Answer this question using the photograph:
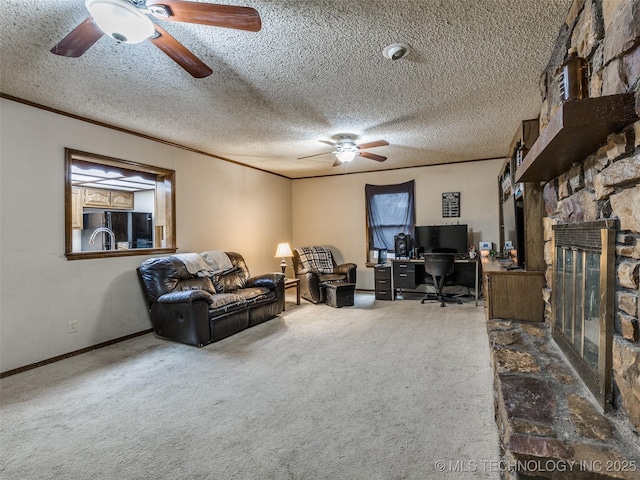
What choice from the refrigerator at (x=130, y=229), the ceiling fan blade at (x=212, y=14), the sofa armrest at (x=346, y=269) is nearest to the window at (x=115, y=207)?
the refrigerator at (x=130, y=229)

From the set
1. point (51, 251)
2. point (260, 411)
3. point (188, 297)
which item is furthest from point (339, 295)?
point (51, 251)

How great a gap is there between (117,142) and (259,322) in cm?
268

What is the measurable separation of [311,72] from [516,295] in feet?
7.69

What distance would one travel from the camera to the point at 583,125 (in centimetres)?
117

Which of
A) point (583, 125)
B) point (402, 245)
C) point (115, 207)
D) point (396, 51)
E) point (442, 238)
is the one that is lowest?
point (402, 245)

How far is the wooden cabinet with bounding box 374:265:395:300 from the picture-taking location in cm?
563

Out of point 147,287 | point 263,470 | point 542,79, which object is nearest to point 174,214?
point 147,287

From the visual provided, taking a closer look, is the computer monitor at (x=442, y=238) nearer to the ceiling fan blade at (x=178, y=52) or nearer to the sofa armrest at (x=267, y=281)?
the sofa armrest at (x=267, y=281)

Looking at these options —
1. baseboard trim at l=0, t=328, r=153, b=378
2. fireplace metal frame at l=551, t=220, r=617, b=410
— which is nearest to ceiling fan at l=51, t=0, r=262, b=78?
fireplace metal frame at l=551, t=220, r=617, b=410

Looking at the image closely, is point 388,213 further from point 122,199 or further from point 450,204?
point 122,199

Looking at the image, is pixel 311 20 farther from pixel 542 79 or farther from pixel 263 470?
pixel 263 470

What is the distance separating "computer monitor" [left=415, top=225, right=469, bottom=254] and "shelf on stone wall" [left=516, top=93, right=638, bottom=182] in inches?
158

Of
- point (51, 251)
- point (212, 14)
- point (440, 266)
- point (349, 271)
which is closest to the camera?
point (212, 14)

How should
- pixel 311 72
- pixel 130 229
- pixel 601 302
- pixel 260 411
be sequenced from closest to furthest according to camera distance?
pixel 601 302
pixel 260 411
pixel 311 72
pixel 130 229
